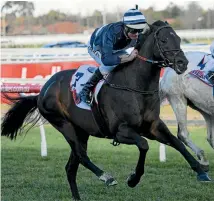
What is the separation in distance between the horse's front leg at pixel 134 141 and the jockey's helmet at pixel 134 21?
0.88 meters

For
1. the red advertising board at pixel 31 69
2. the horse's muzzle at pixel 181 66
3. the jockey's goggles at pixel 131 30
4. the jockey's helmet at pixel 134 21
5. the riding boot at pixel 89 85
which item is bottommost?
the red advertising board at pixel 31 69

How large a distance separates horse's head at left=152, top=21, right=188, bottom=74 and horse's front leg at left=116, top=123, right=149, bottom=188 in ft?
2.27

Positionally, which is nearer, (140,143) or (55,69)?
(140,143)

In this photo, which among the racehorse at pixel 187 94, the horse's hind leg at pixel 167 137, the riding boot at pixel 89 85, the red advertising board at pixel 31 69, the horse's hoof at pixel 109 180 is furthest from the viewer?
the red advertising board at pixel 31 69

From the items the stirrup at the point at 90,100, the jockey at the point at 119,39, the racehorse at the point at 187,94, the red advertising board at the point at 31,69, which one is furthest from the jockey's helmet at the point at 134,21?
the red advertising board at the point at 31,69

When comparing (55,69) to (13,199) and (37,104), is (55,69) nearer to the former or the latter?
(37,104)

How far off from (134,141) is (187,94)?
2967mm

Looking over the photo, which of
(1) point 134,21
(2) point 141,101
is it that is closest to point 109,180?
(2) point 141,101

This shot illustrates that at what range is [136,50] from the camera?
627 cm

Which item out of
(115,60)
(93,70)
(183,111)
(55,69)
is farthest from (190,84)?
(55,69)

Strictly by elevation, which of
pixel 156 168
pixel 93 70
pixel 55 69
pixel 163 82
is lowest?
pixel 55 69

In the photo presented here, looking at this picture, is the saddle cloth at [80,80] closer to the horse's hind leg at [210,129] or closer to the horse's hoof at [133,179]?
the horse's hoof at [133,179]

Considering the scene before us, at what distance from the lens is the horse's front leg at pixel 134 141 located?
5.97 m

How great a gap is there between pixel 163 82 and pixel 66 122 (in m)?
2.34
